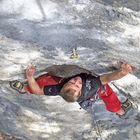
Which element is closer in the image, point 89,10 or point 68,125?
point 89,10

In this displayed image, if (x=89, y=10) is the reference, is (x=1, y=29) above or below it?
below

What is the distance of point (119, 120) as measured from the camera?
4570mm

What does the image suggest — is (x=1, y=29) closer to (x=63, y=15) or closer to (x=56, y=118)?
(x=63, y=15)

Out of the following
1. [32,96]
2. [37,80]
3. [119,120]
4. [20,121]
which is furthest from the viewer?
[20,121]

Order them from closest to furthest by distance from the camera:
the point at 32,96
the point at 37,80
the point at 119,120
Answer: the point at 37,80 < the point at 32,96 < the point at 119,120

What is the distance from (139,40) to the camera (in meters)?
2.83

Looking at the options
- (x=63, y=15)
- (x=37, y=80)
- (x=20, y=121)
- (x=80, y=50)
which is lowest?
(x=20, y=121)

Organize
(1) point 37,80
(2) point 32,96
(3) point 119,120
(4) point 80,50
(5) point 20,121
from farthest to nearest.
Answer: (5) point 20,121, (3) point 119,120, (2) point 32,96, (1) point 37,80, (4) point 80,50

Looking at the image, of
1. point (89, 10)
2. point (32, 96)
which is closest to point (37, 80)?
point (32, 96)

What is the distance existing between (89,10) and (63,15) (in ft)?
0.61

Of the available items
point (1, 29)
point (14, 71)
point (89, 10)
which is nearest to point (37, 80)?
point (14, 71)

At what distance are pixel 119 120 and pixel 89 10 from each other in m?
2.23

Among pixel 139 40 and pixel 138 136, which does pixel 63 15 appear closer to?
pixel 139 40

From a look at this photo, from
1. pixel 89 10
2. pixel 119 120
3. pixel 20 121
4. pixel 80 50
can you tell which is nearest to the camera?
pixel 89 10
